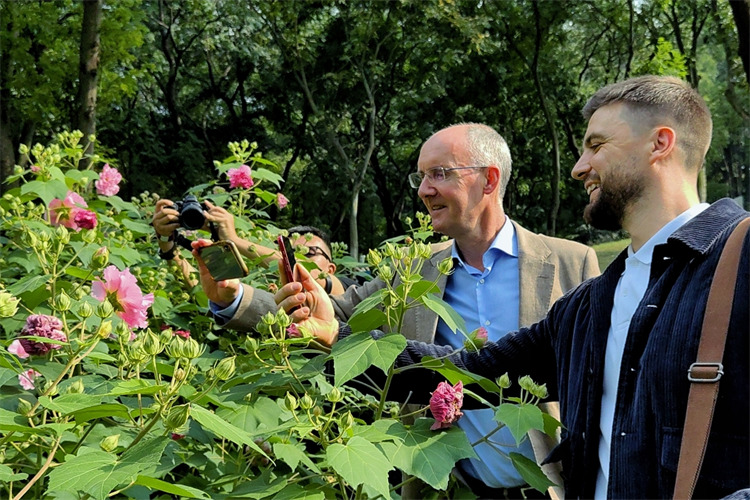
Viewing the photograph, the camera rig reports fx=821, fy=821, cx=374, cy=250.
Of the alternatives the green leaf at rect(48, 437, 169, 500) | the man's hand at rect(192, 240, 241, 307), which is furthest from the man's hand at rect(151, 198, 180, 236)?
the green leaf at rect(48, 437, 169, 500)

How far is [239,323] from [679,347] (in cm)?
132

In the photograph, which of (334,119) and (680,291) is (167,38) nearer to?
(334,119)

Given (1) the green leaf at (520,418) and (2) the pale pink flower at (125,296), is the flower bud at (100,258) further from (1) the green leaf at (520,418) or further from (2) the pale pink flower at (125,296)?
(1) the green leaf at (520,418)

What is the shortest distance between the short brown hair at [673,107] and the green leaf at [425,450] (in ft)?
3.47

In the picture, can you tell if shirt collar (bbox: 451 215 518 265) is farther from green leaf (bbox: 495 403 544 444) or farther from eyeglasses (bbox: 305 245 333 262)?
green leaf (bbox: 495 403 544 444)

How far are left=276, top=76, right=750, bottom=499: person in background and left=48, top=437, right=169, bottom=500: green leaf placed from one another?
2.78 feet

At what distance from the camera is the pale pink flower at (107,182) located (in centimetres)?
389

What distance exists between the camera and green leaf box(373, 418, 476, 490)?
1.72 meters

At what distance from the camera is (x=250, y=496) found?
5.42 ft

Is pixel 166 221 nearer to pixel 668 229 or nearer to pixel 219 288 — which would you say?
pixel 219 288

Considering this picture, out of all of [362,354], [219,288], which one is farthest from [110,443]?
[219,288]

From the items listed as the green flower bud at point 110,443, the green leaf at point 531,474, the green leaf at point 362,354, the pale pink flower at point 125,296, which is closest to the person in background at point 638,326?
the green leaf at point 531,474

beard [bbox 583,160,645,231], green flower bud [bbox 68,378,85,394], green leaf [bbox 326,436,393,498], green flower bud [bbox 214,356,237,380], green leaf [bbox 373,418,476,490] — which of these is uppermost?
beard [bbox 583,160,645,231]

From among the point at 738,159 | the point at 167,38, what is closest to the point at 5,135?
the point at 167,38
